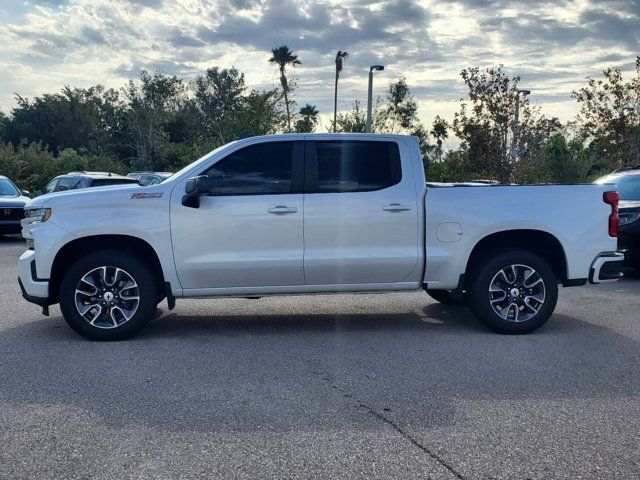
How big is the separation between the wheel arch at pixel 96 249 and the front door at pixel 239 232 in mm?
334

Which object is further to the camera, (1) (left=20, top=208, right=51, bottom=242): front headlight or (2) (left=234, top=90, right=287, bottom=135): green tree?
(2) (left=234, top=90, right=287, bottom=135): green tree

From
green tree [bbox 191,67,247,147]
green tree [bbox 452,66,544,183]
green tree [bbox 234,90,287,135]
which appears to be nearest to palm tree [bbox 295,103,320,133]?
green tree [bbox 234,90,287,135]

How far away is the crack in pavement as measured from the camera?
3764 mm

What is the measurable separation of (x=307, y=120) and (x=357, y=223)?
142 ft

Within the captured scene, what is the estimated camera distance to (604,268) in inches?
276

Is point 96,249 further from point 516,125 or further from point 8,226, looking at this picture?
point 516,125

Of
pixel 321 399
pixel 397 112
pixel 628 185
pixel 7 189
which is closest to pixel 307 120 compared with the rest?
pixel 397 112

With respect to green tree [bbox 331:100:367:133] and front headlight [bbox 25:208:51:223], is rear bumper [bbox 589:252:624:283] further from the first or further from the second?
green tree [bbox 331:100:367:133]

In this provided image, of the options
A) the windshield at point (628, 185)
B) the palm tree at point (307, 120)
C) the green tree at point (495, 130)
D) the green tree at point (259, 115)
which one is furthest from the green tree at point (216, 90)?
the windshield at point (628, 185)

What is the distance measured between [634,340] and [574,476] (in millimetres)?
3586

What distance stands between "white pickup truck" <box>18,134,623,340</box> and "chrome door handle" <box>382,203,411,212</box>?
0.03 feet

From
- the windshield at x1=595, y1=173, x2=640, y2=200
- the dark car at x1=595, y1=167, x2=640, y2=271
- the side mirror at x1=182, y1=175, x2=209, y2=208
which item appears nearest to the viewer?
the side mirror at x1=182, y1=175, x2=209, y2=208

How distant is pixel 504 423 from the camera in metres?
4.43

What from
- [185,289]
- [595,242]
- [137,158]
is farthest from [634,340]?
[137,158]
